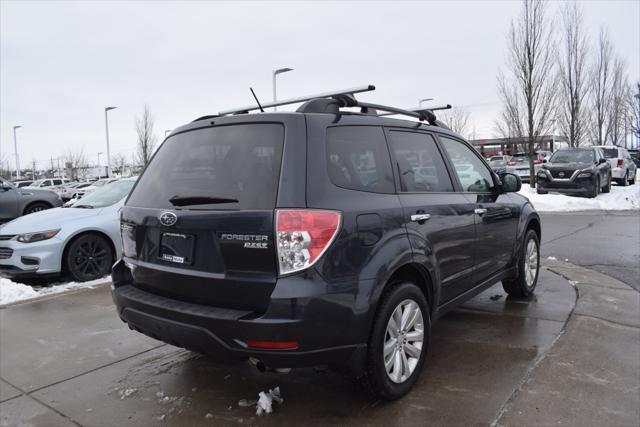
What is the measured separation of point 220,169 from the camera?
3.04 metres

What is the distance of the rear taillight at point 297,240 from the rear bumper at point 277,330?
0.63 ft

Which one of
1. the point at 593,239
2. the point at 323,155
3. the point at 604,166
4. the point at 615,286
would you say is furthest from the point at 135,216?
the point at 604,166

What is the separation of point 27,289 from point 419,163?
17.0 feet

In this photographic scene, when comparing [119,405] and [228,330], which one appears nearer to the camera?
[228,330]

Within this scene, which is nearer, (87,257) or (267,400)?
(267,400)

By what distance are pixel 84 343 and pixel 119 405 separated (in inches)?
56.5

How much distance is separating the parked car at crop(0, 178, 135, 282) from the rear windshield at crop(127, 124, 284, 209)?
12.4 ft

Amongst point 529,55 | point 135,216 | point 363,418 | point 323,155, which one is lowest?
point 363,418

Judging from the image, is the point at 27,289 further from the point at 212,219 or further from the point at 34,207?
the point at 34,207

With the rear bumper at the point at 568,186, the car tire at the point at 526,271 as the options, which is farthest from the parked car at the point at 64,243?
the rear bumper at the point at 568,186

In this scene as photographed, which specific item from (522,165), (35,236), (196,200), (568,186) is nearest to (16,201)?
(35,236)

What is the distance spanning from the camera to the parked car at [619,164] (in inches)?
872

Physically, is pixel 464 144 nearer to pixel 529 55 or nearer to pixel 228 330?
pixel 228 330

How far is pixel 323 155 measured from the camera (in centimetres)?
290
